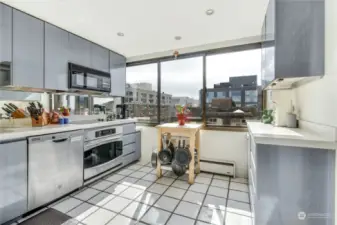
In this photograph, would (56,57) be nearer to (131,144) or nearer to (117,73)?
(117,73)

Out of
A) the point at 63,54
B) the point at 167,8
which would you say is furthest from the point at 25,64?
the point at 167,8

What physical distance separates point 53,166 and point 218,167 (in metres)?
2.37

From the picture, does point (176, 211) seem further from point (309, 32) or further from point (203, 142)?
point (309, 32)

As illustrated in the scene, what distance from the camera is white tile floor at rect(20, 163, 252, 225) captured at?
174cm

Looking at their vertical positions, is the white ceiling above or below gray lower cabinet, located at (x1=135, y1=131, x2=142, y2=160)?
above

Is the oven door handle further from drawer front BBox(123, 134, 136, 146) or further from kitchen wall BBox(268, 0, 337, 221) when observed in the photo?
kitchen wall BBox(268, 0, 337, 221)

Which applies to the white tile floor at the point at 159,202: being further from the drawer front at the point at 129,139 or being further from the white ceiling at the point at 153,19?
the white ceiling at the point at 153,19

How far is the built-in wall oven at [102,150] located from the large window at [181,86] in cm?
112

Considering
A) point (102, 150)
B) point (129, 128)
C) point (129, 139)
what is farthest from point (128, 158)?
point (102, 150)

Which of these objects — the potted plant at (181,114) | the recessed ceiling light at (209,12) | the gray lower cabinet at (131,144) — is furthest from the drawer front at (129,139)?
the recessed ceiling light at (209,12)

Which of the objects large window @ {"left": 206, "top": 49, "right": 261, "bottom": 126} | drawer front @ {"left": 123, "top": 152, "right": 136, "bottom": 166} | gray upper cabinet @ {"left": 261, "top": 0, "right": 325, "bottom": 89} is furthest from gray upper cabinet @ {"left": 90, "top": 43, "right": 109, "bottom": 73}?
gray upper cabinet @ {"left": 261, "top": 0, "right": 325, "bottom": 89}

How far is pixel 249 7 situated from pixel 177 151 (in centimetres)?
209

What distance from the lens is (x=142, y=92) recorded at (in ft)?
12.7

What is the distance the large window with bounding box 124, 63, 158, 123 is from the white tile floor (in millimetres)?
1457
